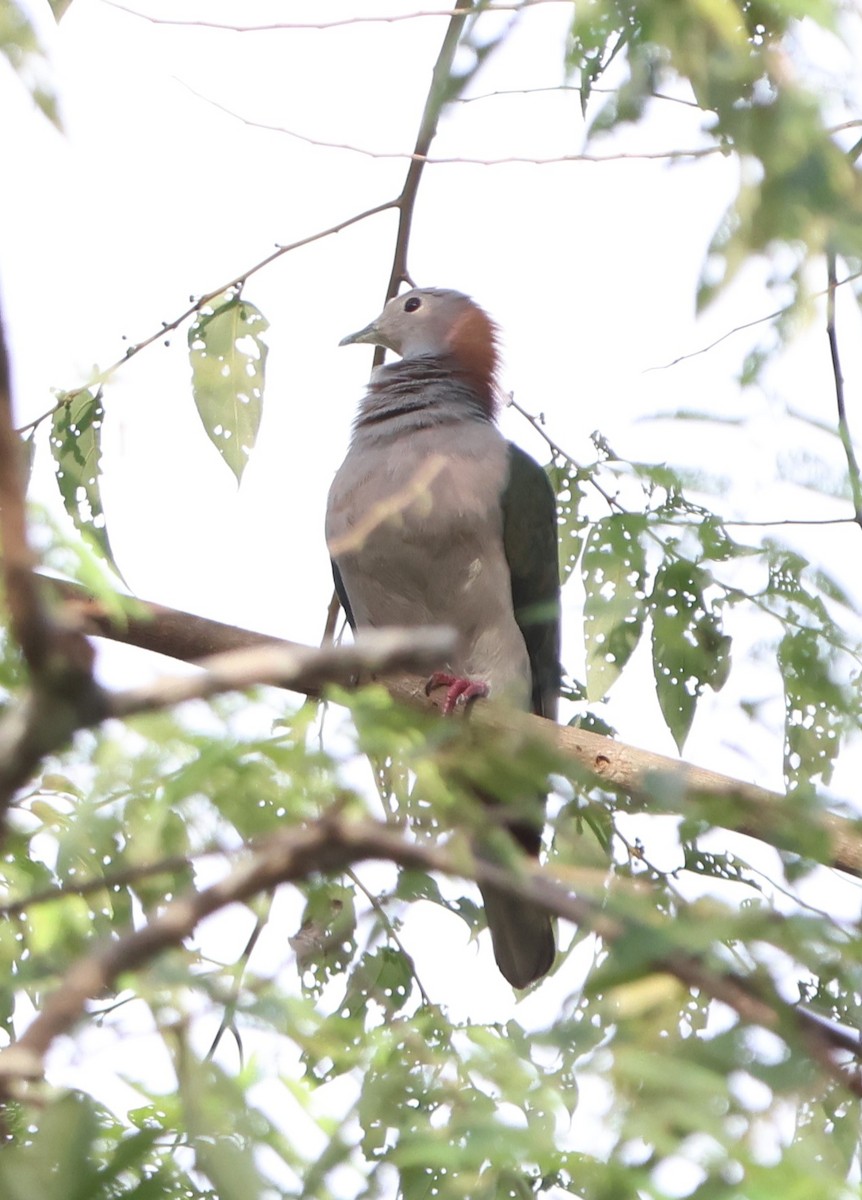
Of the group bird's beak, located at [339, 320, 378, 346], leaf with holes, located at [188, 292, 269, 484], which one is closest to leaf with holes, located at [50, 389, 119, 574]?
leaf with holes, located at [188, 292, 269, 484]

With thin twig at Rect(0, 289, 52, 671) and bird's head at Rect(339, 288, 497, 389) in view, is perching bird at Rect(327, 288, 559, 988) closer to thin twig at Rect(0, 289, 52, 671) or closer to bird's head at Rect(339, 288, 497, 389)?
bird's head at Rect(339, 288, 497, 389)

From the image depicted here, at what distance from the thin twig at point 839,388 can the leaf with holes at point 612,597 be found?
33 cm

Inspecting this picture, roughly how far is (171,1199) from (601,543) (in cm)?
132

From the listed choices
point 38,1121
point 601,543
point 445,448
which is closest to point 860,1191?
point 38,1121

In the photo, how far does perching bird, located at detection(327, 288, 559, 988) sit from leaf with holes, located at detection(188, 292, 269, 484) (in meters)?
0.71

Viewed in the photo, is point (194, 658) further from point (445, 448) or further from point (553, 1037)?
point (553, 1037)

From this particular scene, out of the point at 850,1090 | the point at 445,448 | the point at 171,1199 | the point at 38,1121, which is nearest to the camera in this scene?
the point at 850,1090

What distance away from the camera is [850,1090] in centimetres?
100

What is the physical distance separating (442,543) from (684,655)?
1616 millimetres

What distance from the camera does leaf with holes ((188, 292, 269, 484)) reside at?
322 centimetres

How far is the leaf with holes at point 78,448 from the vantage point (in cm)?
313

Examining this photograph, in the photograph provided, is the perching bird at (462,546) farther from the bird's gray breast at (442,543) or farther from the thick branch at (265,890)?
the thick branch at (265,890)

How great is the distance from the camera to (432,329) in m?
4.93

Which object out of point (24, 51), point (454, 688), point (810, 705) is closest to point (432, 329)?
point (454, 688)
